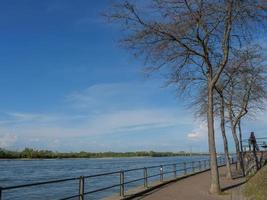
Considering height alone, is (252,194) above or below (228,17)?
below

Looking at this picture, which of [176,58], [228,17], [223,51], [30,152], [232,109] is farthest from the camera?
[30,152]

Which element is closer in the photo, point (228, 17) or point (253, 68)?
point (228, 17)

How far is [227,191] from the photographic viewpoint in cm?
2019

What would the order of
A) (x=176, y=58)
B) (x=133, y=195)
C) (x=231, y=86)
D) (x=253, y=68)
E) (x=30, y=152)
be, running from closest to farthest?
1. (x=133, y=195)
2. (x=176, y=58)
3. (x=253, y=68)
4. (x=231, y=86)
5. (x=30, y=152)

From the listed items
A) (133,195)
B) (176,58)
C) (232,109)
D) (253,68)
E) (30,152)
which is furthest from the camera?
(30,152)

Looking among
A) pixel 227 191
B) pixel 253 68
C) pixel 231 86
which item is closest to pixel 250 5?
pixel 227 191

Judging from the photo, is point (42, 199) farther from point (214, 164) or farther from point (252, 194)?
point (252, 194)

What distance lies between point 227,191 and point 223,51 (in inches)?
241

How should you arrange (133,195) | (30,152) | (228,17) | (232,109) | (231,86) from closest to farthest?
1. (133,195)
2. (228,17)
3. (231,86)
4. (232,109)
5. (30,152)

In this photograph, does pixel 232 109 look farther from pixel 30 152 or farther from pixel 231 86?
pixel 30 152

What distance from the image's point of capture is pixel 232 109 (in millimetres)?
33531

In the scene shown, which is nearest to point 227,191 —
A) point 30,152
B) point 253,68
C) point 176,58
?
point 176,58

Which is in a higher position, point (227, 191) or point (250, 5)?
point (250, 5)

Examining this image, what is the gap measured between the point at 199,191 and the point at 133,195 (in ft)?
12.7
